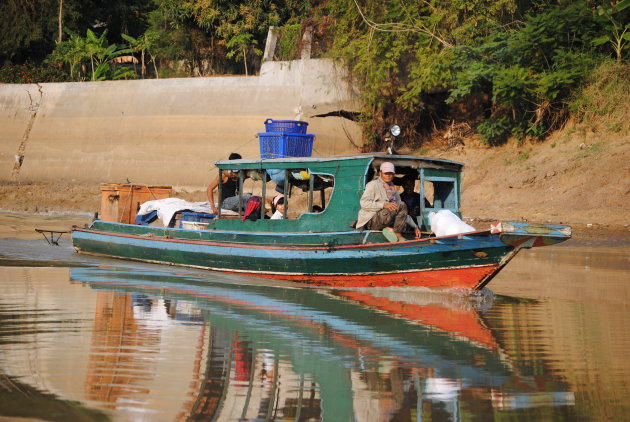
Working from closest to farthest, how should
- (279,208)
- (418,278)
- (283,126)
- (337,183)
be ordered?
(418,278)
(337,183)
(279,208)
(283,126)

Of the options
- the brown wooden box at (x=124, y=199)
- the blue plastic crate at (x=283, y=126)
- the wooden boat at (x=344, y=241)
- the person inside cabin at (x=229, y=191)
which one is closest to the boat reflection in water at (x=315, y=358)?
the wooden boat at (x=344, y=241)

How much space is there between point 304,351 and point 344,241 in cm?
430

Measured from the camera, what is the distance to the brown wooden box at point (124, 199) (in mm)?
15539

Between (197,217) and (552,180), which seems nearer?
(197,217)

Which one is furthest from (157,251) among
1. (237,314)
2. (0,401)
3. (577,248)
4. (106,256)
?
(0,401)

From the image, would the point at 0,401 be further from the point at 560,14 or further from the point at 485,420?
the point at 560,14

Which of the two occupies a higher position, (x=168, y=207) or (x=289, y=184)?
(x=168, y=207)

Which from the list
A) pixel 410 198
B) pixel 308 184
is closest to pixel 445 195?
pixel 410 198

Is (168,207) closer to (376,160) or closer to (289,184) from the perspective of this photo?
(289,184)

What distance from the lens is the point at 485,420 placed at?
557 centimetres

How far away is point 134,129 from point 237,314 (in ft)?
65.9

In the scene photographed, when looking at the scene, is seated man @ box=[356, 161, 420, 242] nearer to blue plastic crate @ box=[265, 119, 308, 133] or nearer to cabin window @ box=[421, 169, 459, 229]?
cabin window @ box=[421, 169, 459, 229]

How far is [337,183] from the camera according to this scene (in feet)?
39.6

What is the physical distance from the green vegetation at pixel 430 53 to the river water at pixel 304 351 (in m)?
9.97
